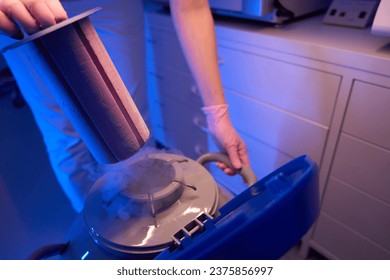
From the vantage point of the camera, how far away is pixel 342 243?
3.16 feet

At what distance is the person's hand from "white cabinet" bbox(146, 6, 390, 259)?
0.61 metres

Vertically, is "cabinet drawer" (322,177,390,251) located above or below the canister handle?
below

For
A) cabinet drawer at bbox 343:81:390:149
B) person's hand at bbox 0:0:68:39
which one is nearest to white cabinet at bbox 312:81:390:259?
cabinet drawer at bbox 343:81:390:149

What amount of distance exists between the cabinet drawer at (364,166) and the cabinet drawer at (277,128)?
61 millimetres

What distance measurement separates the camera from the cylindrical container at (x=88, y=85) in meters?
0.36

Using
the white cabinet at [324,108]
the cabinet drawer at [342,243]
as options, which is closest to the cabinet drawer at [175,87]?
the white cabinet at [324,108]

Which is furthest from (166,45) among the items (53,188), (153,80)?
(53,188)

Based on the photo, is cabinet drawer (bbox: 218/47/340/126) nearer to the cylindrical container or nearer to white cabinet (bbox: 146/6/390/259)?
white cabinet (bbox: 146/6/390/259)

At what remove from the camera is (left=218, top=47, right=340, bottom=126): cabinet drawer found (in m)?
0.77

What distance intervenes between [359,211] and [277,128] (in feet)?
1.15

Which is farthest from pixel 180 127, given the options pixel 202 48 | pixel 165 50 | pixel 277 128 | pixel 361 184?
pixel 361 184

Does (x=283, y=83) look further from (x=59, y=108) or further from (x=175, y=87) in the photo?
(x=59, y=108)

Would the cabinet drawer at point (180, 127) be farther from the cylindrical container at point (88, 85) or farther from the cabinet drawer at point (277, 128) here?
the cylindrical container at point (88, 85)

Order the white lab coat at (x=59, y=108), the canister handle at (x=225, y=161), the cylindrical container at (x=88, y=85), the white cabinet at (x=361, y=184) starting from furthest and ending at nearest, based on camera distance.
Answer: the white lab coat at (x=59, y=108) < the white cabinet at (x=361, y=184) < the canister handle at (x=225, y=161) < the cylindrical container at (x=88, y=85)
